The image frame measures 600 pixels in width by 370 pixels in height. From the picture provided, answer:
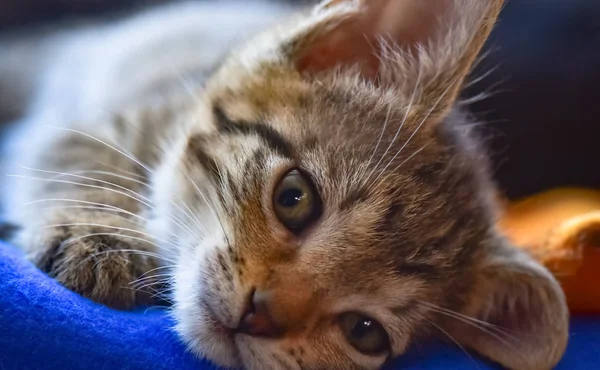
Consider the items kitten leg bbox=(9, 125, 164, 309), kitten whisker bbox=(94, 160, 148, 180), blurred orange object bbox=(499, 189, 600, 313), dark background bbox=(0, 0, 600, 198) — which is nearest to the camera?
kitten leg bbox=(9, 125, 164, 309)

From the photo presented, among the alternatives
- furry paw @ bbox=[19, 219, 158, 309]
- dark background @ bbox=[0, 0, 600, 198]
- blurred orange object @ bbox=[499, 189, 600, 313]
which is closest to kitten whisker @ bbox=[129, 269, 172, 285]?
furry paw @ bbox=[19, 219, 158, 309]

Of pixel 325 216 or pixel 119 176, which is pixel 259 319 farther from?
pixel 119 176

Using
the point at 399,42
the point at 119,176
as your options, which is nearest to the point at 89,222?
the point at 119,176

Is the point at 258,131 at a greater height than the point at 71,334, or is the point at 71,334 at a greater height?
the point at 258,131

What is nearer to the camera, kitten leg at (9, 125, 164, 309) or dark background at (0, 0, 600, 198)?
kitten leg at (9, 125, 164, 309)

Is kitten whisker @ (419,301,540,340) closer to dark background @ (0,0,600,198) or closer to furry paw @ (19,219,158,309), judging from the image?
furry paw @ (19,219,158,309)

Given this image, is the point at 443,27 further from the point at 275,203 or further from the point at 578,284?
the point at 578,284
